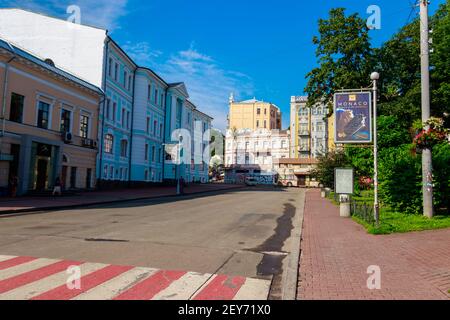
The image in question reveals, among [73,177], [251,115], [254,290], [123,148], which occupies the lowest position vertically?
[254,290]

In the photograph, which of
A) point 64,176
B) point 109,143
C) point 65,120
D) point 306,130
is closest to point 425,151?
point 64,176

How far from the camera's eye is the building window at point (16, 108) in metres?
23.6

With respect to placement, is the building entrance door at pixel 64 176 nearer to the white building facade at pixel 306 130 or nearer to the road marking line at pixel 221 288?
the road marking line at pixel 221 288

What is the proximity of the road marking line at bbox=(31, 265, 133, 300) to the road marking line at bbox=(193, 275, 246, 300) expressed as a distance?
1587 mm

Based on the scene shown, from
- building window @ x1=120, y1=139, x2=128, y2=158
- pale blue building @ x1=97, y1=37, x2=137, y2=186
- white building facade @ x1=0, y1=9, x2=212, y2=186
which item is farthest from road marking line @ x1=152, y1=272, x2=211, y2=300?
building window @ x1=120, y1=139, x2=128, y2=158

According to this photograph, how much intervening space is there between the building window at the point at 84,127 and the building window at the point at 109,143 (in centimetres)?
460

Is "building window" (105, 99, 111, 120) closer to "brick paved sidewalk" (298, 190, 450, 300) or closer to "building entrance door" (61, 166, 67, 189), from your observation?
"building entrance door" (61, 166, 67, 189)

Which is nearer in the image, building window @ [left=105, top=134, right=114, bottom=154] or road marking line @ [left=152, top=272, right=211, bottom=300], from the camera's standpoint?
road marking line @ [left=152, top=272, right=211, bottom=300]

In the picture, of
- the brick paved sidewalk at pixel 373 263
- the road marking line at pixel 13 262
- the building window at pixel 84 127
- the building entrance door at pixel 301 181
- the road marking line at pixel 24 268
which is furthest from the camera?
the building entrance door at pixel 301 181

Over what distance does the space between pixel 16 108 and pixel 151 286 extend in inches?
904

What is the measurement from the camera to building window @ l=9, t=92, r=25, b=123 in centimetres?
2356

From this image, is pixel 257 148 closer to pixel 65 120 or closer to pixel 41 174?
pixel 65 120

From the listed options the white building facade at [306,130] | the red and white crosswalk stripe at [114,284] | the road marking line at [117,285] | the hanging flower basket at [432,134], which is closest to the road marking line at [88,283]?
the red and white crosswalk stripe at [114,284]

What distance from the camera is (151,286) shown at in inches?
214
